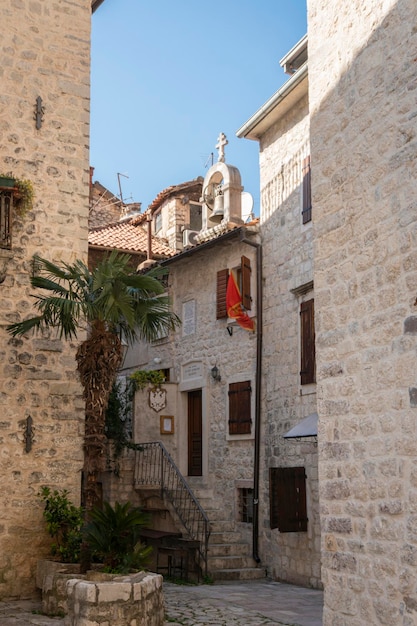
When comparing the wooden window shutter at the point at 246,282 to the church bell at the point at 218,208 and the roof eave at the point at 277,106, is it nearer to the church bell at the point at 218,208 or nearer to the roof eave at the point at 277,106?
the church bell at the point at 218,208

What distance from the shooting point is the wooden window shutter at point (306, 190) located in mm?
12547

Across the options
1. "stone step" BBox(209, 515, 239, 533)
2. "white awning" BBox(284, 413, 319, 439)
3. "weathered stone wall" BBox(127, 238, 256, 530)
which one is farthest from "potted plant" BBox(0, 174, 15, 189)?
"stone step" BBox(209, 515, 239, 533)

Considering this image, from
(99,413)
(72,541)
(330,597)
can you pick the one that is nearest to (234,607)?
(72,541)

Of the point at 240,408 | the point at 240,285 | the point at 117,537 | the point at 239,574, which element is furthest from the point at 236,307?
the point at 117,537

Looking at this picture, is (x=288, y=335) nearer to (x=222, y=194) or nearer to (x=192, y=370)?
(x=192, y=370)

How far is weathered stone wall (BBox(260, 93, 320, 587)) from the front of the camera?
12.1 metres

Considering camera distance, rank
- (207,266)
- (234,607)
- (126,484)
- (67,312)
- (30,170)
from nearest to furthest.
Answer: (67,312) → (234,607) → (30,170) → (126,484) → (207,266)

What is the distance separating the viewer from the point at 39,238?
10641mm

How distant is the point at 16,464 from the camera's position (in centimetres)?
997

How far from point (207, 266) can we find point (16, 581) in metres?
7.78

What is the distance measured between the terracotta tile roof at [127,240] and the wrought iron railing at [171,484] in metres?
5.89

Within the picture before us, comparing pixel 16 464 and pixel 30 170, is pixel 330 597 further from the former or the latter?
pixel 30 170

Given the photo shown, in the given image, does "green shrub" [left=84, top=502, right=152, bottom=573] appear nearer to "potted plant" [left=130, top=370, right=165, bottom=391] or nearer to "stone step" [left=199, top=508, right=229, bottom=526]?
"stone step" [left=199, top=508, right=229, bottom=526]

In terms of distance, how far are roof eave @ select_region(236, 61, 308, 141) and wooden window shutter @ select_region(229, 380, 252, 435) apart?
4619 mm
